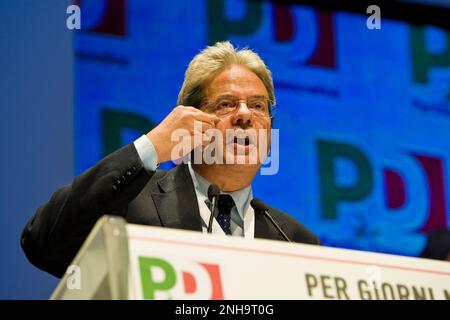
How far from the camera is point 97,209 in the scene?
1997 millimetres

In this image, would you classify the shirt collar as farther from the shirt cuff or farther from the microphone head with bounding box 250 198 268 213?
the shirt cuff

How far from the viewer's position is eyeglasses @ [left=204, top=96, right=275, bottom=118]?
8.36 ft

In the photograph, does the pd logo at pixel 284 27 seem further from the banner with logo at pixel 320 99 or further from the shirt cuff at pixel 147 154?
the shirt cuff at pixel 147 154

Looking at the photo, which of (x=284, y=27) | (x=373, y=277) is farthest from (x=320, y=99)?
(x=373, y=277)

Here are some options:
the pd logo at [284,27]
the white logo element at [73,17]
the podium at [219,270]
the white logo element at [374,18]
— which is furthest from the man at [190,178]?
the white logo element at [374,18]

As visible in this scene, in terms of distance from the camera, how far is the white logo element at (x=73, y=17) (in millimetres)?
3662

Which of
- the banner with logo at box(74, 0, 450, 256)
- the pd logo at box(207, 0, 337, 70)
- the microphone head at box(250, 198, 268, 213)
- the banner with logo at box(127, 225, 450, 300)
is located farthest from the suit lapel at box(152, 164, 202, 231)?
the pd logo at box(207, 0, 337, 70)

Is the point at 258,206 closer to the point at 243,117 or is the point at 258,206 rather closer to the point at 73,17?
the point at 243,117

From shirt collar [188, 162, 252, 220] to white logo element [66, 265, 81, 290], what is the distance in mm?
1043

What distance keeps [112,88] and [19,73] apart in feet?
1.48

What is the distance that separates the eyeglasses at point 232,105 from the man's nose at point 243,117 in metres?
0.02

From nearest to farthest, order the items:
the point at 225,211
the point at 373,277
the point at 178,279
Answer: the point at 178,279 < the point at 373,277 < the point at 225,211

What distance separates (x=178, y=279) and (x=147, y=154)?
0.70 meters

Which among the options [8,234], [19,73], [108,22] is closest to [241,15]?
[108,22]
